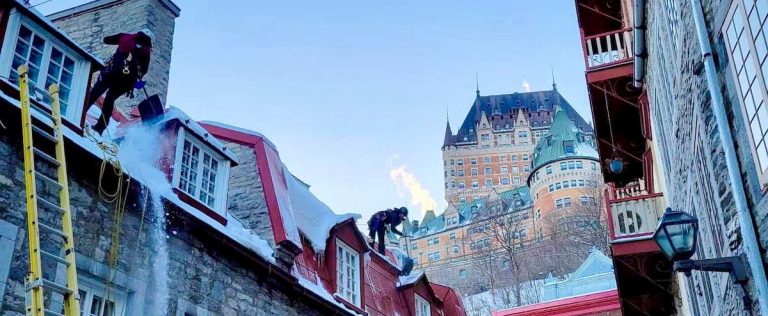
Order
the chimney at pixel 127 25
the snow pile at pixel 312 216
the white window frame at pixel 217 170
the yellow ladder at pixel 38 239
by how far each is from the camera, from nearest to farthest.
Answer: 1. the yellow ladder at pixel 38 239
2. the white window frame at pixel 217 170
3. the chimney at pixel 127 25
4. the snow pile at pixel 312 216

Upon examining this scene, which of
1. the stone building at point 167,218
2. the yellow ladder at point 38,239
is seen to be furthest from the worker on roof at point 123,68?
the yellow ladder at point 38,239

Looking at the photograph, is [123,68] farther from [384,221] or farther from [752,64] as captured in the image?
[384,221]

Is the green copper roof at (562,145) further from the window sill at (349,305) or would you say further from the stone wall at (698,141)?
the stone wall at (698,141)

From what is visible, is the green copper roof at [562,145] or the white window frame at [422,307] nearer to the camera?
the white window frame at [422,307]

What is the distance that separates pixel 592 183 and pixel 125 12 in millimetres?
76801

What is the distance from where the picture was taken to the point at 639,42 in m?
10.8

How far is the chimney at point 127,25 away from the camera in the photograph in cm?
1282

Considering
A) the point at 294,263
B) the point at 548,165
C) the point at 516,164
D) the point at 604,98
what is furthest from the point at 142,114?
the point at 516,164

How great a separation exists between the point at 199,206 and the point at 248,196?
225 centimetres

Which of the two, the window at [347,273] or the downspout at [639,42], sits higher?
the downspout at [639,42]

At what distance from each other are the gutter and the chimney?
7395 millimetres

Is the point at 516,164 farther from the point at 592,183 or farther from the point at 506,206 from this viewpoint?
the point at 592,183

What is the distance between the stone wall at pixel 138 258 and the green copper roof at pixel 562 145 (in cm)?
8285

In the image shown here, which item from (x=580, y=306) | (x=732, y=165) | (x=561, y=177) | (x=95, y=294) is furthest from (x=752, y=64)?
(x=561, y=177)
